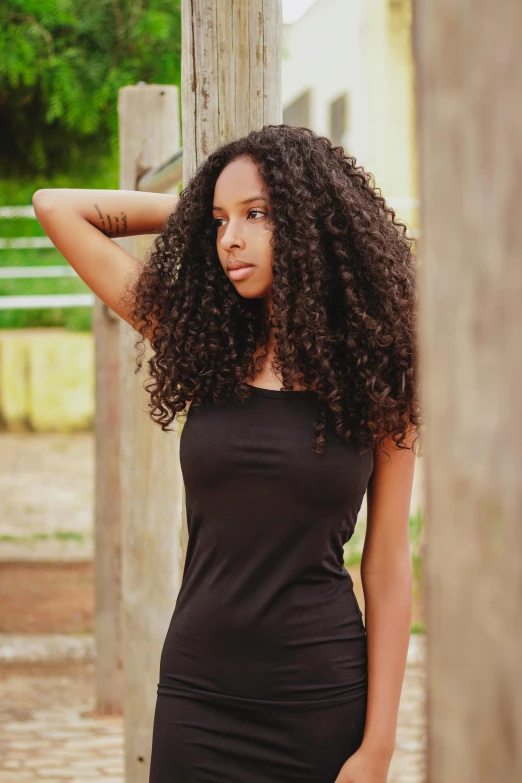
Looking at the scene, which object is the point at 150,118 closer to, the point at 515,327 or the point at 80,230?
the point at 80,230

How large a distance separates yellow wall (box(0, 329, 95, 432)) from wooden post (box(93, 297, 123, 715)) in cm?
752

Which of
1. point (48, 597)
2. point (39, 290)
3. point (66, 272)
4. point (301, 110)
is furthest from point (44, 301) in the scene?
point (301, 110)

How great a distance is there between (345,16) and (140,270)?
14575 millimetres

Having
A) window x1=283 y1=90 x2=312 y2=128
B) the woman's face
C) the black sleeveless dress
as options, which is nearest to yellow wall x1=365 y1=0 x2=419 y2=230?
window x1=283 y1=90 x2=312 y2=128

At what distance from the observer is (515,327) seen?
2.25ft

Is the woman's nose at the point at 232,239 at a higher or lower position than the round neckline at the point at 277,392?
higher

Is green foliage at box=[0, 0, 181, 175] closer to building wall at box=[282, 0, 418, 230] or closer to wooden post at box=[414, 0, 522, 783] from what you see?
wooden post at box=[414, 0, 522, 783]

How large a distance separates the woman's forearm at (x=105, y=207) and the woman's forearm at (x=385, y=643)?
2.84ft

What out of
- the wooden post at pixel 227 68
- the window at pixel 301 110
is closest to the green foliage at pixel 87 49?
the wooden post at pixel 227 68

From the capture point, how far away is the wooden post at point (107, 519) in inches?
191

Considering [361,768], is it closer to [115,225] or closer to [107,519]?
[115,225]

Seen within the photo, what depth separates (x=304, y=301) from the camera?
6.23 ft

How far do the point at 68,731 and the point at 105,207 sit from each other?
3.09 metres

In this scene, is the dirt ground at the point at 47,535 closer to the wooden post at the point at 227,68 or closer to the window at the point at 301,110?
the wooden post at the point at 227,68
